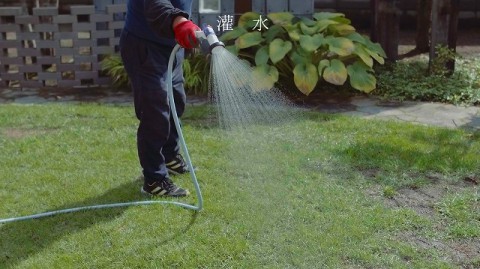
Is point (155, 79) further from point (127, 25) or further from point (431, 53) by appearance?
point (431, 53)

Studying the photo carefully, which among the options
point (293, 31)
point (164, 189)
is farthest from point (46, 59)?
point (164, 189)

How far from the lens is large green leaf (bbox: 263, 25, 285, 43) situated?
5.88m

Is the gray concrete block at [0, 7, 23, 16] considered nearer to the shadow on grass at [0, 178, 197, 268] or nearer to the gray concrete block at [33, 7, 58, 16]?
the gray concrete block at [33, 7, 58, 16]

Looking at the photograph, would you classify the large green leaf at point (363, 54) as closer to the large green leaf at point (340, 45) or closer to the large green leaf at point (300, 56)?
the large green leaf at point (340, 45)

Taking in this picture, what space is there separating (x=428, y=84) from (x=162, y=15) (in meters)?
3.48

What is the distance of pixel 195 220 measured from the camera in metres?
3.20

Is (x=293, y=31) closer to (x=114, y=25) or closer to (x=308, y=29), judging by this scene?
(x=308, y=29)

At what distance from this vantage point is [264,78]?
5.43 metres

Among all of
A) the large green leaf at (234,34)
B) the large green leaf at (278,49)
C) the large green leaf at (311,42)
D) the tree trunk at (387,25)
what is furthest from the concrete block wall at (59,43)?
the tree trunk at (387,25)

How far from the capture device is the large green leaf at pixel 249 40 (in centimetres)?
572

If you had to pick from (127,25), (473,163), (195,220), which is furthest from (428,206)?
(127,25)

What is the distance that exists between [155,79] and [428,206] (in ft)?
5.11

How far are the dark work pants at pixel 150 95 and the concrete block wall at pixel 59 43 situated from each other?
287 cm

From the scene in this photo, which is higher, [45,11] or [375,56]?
[45,11]
